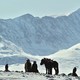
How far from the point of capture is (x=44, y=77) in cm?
4034

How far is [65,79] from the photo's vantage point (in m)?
39.5

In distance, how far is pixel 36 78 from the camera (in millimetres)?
39250

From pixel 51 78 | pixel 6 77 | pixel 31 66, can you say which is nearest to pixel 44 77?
pixel 51 78

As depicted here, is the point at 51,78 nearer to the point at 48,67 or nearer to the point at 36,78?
the point at 36,78

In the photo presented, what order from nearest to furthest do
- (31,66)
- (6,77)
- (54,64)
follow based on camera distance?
(6,77) < (54,64) < (31,66)

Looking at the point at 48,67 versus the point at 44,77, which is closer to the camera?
the point at 44,77

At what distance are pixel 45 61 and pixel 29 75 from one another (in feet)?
17.4

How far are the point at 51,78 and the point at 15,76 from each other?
3239mm

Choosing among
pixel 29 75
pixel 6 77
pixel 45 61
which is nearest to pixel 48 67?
pixel 45 61

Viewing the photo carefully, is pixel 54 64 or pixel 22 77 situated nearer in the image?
pixel 22 77

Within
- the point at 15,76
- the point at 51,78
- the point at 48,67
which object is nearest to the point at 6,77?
the point at 15,76

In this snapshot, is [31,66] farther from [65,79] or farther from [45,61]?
[65,79]

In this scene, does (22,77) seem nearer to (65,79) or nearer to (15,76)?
(15,76)

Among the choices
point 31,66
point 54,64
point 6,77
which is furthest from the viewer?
point 31,66
